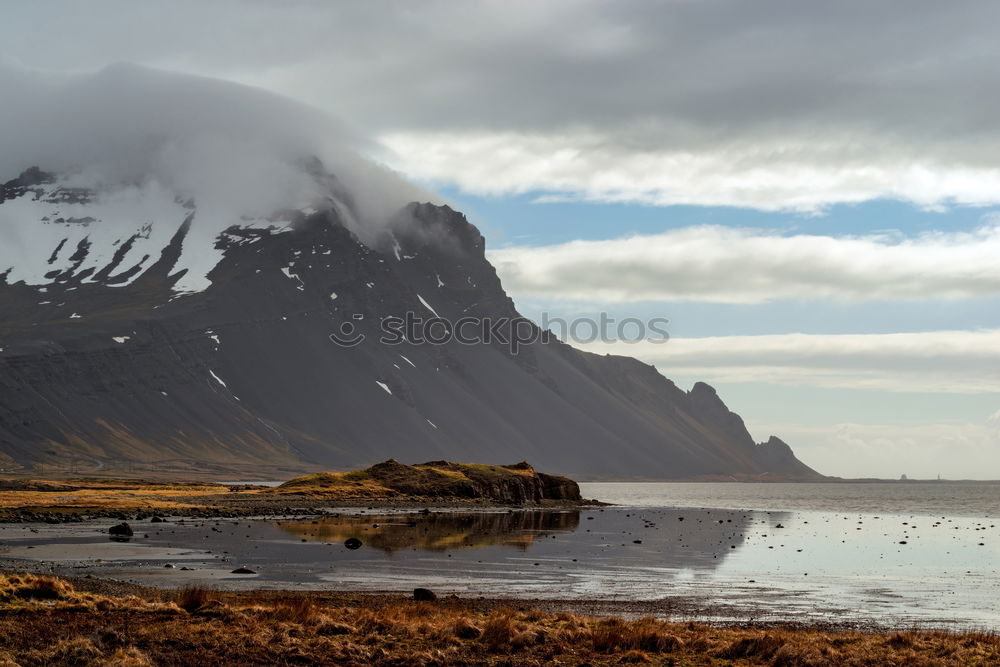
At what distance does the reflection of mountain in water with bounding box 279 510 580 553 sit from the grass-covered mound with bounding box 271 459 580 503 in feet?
96.7

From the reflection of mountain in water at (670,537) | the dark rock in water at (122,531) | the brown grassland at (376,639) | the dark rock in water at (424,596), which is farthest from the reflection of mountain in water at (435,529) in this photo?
the brown grassland at (376,639)

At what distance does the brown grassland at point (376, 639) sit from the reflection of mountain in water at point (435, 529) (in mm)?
34699

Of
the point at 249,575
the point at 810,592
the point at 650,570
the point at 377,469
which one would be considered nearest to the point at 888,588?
the point at 810,592

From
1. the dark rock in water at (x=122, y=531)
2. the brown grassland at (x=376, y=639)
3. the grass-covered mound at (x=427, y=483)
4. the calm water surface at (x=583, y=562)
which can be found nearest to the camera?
the brown grassland at (x=376, y=639)

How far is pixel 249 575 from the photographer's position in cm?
4994

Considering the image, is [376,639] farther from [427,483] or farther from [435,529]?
[427,483]

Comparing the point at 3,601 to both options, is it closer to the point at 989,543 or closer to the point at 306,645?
the point at 306,645

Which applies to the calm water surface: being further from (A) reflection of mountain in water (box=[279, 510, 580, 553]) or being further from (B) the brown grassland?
(B) the brown grassland

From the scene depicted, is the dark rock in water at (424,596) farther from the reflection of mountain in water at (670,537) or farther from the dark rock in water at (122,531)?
the dark rock in water at (122,531)

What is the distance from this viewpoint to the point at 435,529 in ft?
298

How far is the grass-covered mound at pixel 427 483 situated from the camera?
150125mm

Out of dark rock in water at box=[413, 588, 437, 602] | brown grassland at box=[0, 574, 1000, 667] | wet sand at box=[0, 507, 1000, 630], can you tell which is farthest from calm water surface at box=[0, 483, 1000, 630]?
brown grassland at box=[0, 574, 1000, 667]

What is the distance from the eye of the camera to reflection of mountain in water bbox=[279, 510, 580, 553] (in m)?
75.4

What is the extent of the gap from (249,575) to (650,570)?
24.6m
